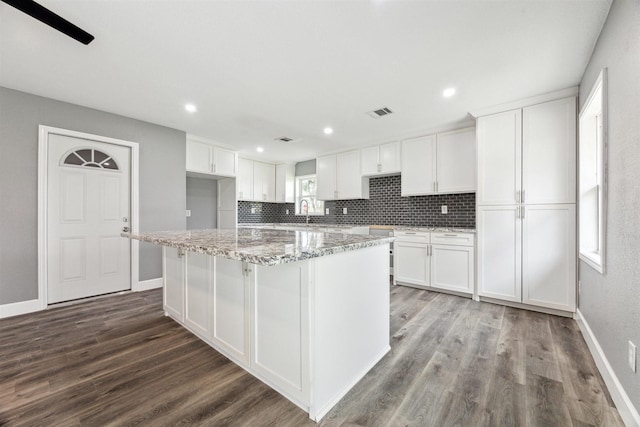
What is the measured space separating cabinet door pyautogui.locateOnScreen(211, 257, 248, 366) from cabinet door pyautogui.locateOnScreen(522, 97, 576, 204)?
10.1 ft

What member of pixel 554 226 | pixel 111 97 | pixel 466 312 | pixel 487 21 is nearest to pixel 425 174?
pixel 554 226

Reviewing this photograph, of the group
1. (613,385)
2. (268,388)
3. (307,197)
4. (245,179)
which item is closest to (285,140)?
(245,179)

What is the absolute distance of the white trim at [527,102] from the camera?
8.59ft

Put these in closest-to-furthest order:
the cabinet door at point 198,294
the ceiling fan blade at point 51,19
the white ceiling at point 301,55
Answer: the ceiling fan blade at point 51,19 → the white ceiling at point 301,55 → the cabinet door at point 198,294

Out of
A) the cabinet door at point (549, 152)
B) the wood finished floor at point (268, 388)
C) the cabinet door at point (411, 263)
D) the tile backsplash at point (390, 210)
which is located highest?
the cabinet door at point (549, 152)

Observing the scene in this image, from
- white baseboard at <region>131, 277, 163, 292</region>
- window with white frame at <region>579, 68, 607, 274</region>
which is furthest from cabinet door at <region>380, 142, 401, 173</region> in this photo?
A: white baseboard at <region>131, 277, 163, 292</region>

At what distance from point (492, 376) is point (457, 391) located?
13.2 inches

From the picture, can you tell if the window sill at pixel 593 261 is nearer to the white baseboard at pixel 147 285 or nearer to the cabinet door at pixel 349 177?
the cabinet door at pixel 349 177

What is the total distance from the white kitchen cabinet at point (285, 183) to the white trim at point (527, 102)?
3.87 m

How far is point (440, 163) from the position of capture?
3840 mm

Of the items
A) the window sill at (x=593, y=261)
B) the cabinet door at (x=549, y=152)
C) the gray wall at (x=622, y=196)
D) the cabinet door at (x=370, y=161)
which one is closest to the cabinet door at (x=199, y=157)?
the cabinet door at (x=370, y=161)

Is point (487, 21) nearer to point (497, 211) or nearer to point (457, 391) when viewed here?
point (497, 211)

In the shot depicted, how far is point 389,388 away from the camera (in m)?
1.58

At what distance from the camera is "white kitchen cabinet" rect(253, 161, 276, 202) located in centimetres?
574
